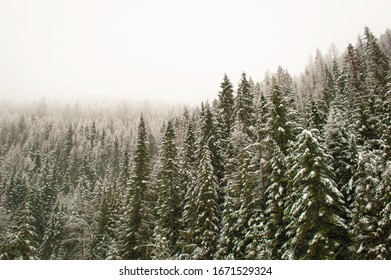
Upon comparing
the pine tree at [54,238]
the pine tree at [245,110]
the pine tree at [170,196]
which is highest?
the pine tree at [245,110]

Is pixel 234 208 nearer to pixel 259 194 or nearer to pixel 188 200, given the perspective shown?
pixel 259 194

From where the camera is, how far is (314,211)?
21938 mm

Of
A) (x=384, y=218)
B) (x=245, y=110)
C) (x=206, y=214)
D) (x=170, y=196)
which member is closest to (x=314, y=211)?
(x=384, y=218)

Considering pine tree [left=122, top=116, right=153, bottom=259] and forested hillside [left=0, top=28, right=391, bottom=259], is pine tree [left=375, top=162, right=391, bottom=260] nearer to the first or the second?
forested hillside [left=0, top=28, right=391, bottom=259]

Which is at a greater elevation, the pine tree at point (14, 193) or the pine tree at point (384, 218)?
the pine tree at point (14, 193)

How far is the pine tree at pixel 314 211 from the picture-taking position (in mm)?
21469

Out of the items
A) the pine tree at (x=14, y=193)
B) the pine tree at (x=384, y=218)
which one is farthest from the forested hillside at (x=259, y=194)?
the pine tree at (x=14, y=193)

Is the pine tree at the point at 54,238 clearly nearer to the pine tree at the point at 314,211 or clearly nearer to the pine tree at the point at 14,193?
the pine tree at the point at 14,193

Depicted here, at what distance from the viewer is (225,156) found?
38.3 metres

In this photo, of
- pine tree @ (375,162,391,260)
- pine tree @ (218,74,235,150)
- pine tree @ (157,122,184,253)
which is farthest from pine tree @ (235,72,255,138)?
pine tree @ (375,162,391,260)

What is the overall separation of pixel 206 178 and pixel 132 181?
30.8ft

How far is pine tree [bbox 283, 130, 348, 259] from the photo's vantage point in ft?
70.4

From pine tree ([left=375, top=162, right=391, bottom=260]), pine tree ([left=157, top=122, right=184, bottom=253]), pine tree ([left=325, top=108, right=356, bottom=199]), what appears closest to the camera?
pine tree ([left=375, top=162, right=391, bottom=260])

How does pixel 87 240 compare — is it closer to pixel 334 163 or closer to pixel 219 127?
pixel 219 127
